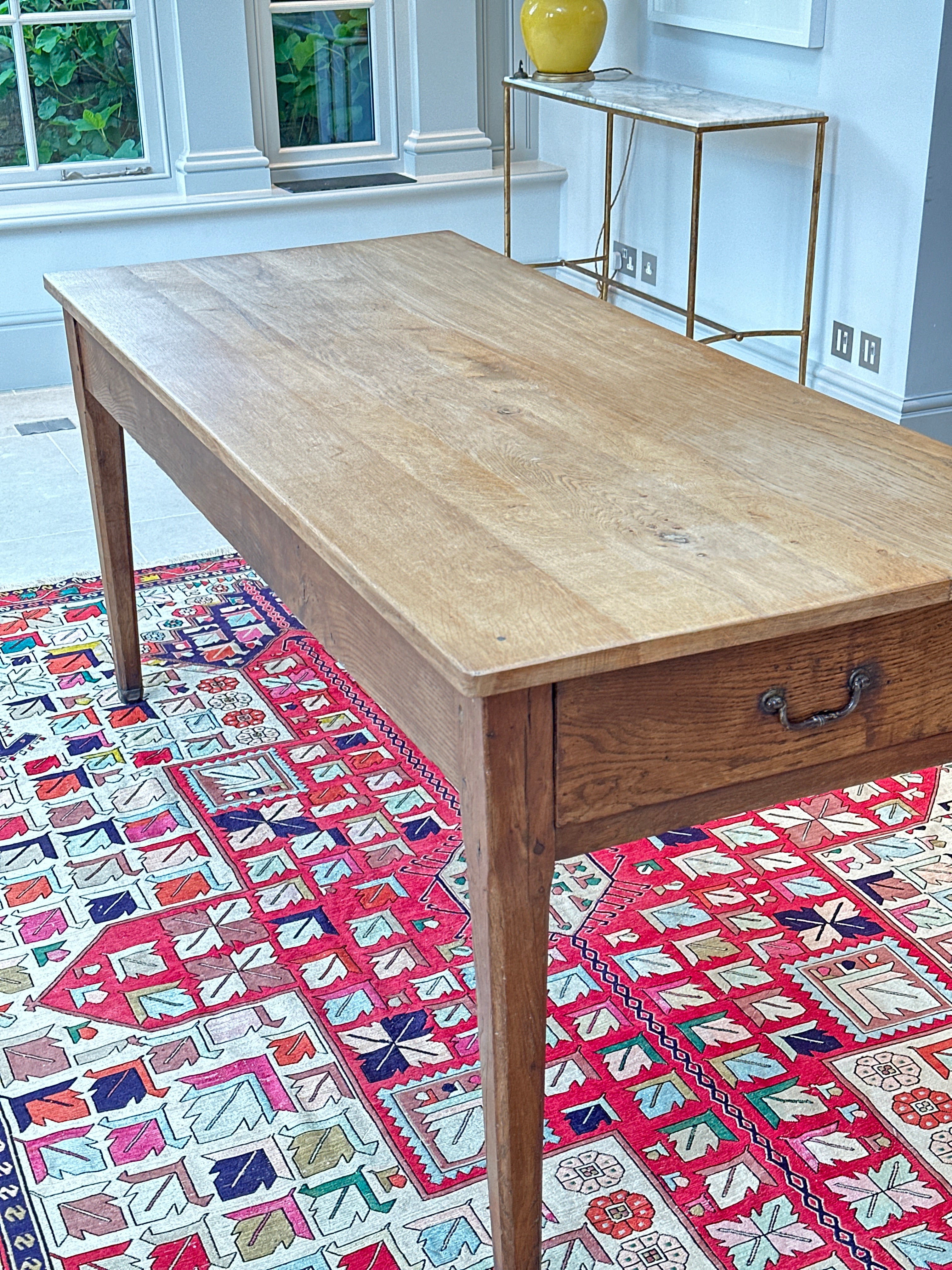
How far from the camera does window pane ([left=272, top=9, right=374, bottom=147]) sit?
17.3ft

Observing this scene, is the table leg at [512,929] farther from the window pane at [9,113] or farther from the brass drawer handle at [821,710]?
the window pane at [9,113]

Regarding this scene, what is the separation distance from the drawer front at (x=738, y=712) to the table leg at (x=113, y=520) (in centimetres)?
163

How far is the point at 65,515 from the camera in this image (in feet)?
12.7

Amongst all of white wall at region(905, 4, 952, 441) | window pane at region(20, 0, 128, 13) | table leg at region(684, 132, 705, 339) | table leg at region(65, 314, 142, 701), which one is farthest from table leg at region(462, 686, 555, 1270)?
window pane at region(20, 0, 128, 13)

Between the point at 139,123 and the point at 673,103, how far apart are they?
2.03 m

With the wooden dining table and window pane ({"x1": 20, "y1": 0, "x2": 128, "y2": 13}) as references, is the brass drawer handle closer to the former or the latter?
the wooden dining table

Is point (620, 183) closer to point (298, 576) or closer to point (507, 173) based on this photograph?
point (507, 173)

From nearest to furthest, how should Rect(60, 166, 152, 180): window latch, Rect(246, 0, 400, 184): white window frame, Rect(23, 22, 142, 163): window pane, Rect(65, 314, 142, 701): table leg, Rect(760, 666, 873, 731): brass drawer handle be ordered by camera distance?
1. Rect(760, 666, 873, 731): brass drawer handle
2. Rect(65, 314, 142, 701): table leg
3. Rect(23, 22, 142, 163): window pane
4. Rect(60, 166, 152, 180): window latch
5. Rect(246, 0, 400, 184): white window frame

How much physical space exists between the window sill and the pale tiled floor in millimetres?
752

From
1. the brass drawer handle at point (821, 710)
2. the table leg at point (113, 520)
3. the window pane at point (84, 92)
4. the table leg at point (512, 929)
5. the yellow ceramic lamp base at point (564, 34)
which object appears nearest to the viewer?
the table leg at point (512, 929)

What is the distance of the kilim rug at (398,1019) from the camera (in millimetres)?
1629

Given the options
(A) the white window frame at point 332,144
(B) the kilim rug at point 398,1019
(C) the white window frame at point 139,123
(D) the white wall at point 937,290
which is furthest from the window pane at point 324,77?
(B) the kilim rug at point 398,1019

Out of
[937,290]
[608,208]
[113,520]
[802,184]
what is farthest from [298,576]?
[608,208]

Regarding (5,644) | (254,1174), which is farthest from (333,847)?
(5,644)
